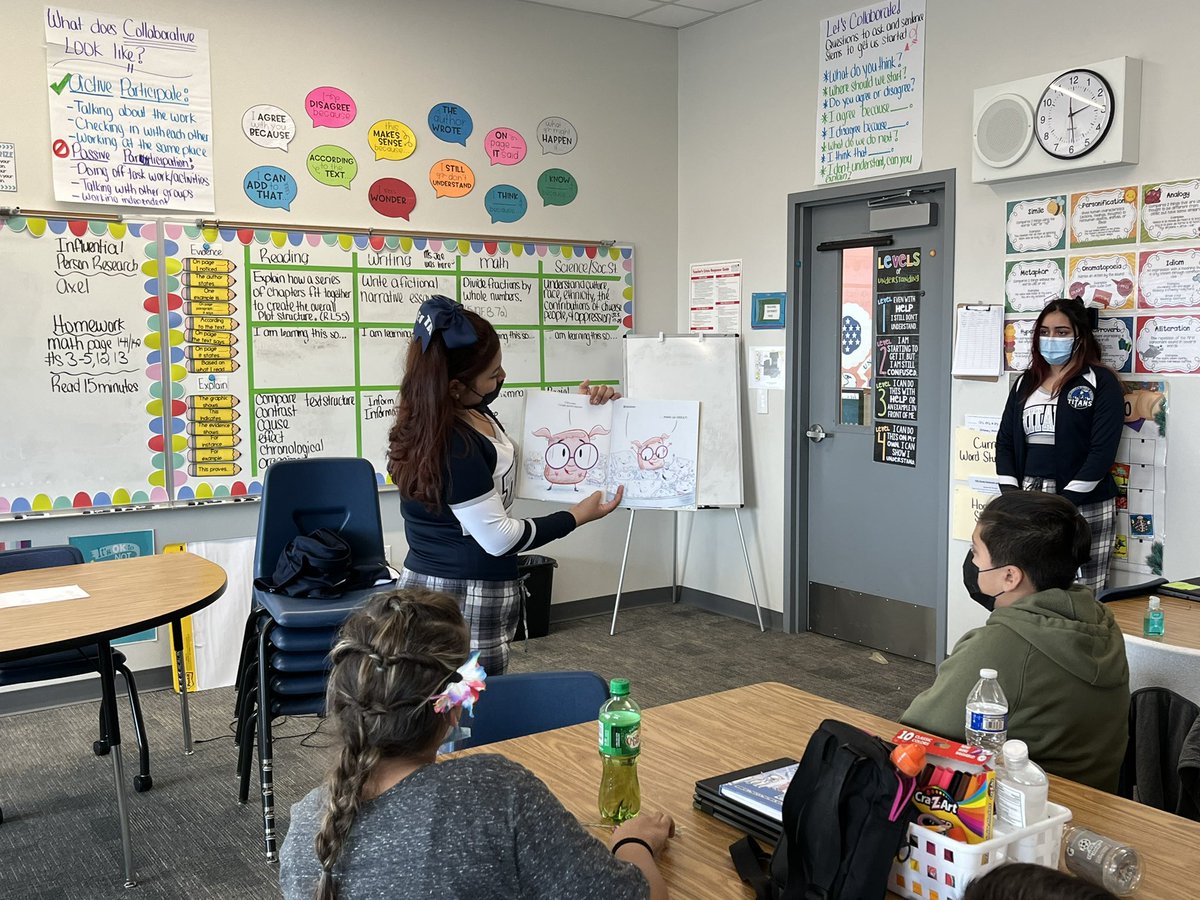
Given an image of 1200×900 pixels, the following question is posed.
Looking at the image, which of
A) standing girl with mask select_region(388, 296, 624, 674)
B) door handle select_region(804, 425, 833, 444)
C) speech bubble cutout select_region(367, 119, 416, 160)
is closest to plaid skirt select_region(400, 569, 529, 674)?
standing girl with mask select_region(388, 296, 624, 674)

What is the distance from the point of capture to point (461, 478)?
2.53 meters

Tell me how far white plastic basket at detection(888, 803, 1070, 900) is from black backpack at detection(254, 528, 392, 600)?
227 cm

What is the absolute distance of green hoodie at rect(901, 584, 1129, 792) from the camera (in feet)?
6.14

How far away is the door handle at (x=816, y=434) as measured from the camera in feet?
17.9

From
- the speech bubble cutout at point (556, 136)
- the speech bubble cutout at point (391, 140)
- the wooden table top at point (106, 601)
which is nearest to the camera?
the wooden table top at point (106, 601)

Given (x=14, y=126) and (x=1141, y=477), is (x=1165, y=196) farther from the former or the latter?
(x=14, y=126)

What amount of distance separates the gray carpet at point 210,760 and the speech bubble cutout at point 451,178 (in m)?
2.24

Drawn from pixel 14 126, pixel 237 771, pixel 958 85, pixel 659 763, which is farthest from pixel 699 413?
pixel 659 763

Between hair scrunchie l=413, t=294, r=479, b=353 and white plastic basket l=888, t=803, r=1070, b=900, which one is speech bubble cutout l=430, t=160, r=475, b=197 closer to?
hair scrunchie l=413, t=294, r=479, b=353

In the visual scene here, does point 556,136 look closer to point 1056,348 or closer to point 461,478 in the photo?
point 1056,348

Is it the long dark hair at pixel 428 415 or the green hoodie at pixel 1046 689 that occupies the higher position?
the long dark hair at pixel 428 415

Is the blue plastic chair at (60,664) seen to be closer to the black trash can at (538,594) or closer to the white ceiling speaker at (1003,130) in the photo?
the black trash can at (538,594)

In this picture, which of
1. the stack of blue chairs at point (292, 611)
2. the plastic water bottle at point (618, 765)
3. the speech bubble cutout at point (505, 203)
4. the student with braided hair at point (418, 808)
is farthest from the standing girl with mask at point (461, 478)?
the speech bubble cutout at point (505, 203)

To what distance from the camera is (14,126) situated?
13.8 feet
